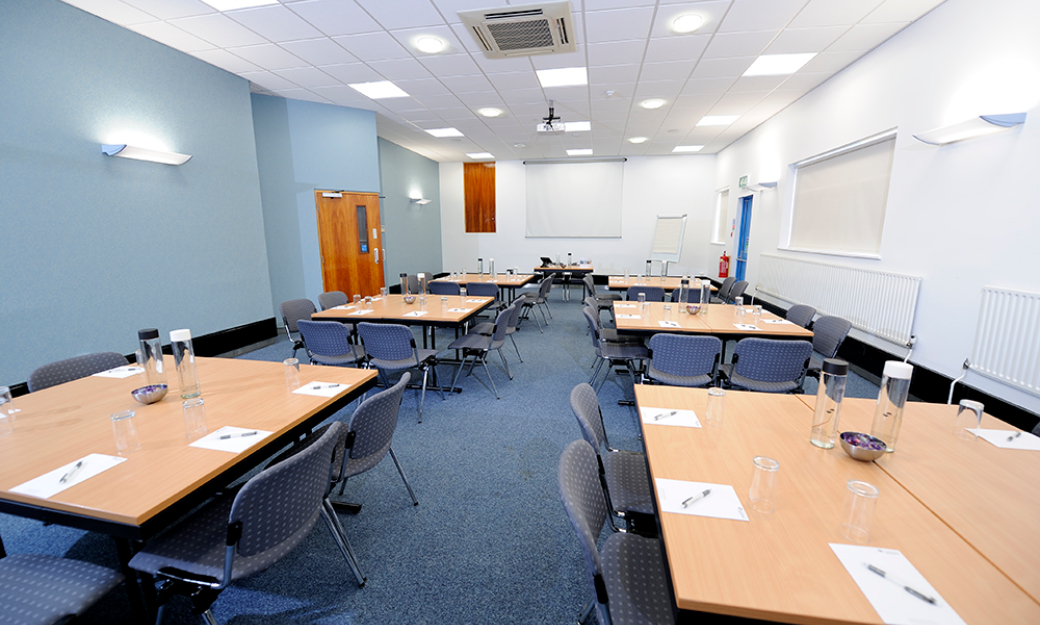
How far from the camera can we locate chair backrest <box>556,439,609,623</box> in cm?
107

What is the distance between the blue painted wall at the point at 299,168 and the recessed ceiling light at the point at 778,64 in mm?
5650

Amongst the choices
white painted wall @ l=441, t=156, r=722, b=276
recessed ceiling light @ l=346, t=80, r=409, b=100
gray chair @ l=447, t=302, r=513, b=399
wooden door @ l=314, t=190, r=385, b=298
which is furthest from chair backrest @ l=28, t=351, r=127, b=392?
white painted wall @ l=441, t=156, r=722, b=276

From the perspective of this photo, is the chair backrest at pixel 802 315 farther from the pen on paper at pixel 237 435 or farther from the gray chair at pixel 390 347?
the pen on paper at pixel 237 435

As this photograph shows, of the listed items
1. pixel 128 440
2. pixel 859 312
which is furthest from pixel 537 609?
pixel 859 312

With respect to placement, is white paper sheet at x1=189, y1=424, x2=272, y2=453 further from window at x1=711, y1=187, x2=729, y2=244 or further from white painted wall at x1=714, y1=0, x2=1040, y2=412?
window at x1=711, y1=187, x2=729, y2=244

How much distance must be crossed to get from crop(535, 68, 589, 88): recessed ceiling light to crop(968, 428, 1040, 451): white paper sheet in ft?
16.4

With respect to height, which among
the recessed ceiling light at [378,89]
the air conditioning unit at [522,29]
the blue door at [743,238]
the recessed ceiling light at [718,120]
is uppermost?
the recessed ceiling light at [718,120]

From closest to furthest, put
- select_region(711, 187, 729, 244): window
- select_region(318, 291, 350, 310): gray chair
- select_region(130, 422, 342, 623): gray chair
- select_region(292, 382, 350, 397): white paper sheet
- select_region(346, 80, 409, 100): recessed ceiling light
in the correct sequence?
select_region(130, 422, 342, 623): gray chair, select_region(292, 382, 350, 397): white paper sheet, select_region(318, 291, 350, 310): gray chair, select_region(346, 80, 409, 100): recessed ceiling light, select_region(711, 187, 729, 244): window

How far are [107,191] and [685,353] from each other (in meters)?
5.45

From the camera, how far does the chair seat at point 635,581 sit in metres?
1.20

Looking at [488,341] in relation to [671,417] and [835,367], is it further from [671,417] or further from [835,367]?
[835,367]

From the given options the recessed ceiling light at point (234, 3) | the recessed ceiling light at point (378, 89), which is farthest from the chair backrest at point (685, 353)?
the recessed ceiling light at point (378, 89)

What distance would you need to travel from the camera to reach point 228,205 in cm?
517

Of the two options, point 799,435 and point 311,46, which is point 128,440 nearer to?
point 799,435
